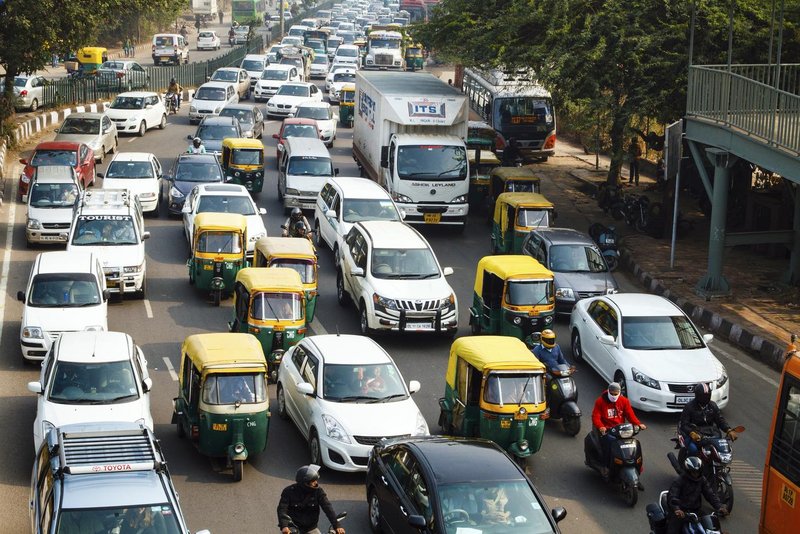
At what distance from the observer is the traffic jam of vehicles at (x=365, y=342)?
12.1 m

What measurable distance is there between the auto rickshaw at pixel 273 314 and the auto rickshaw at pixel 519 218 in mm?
7904

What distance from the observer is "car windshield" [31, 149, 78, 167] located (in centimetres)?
3127

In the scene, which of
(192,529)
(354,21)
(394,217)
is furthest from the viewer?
(354,21)

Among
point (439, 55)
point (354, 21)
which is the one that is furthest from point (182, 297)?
point (354, 21)

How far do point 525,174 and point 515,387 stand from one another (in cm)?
1531

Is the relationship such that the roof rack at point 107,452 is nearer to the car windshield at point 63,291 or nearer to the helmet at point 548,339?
the helmet at point 548,339

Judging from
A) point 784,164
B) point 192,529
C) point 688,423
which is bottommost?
point 192,529

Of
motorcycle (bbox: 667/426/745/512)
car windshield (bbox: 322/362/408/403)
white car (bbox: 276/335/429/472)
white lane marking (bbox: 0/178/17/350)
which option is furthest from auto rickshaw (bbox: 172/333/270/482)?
white lane marking (bbox: 0/178/17/350)

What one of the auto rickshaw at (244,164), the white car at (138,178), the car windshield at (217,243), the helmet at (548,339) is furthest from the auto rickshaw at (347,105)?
the helmet at (548,339)

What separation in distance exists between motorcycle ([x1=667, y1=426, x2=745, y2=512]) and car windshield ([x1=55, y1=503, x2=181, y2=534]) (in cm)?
585

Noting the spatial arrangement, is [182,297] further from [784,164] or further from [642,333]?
[784,164]

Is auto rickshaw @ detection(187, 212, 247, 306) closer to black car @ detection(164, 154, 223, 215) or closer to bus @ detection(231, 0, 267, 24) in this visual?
black car @ detection(164, 154, 223, 215)

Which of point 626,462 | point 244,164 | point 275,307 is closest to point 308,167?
point 244,164

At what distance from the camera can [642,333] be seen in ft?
61.7
